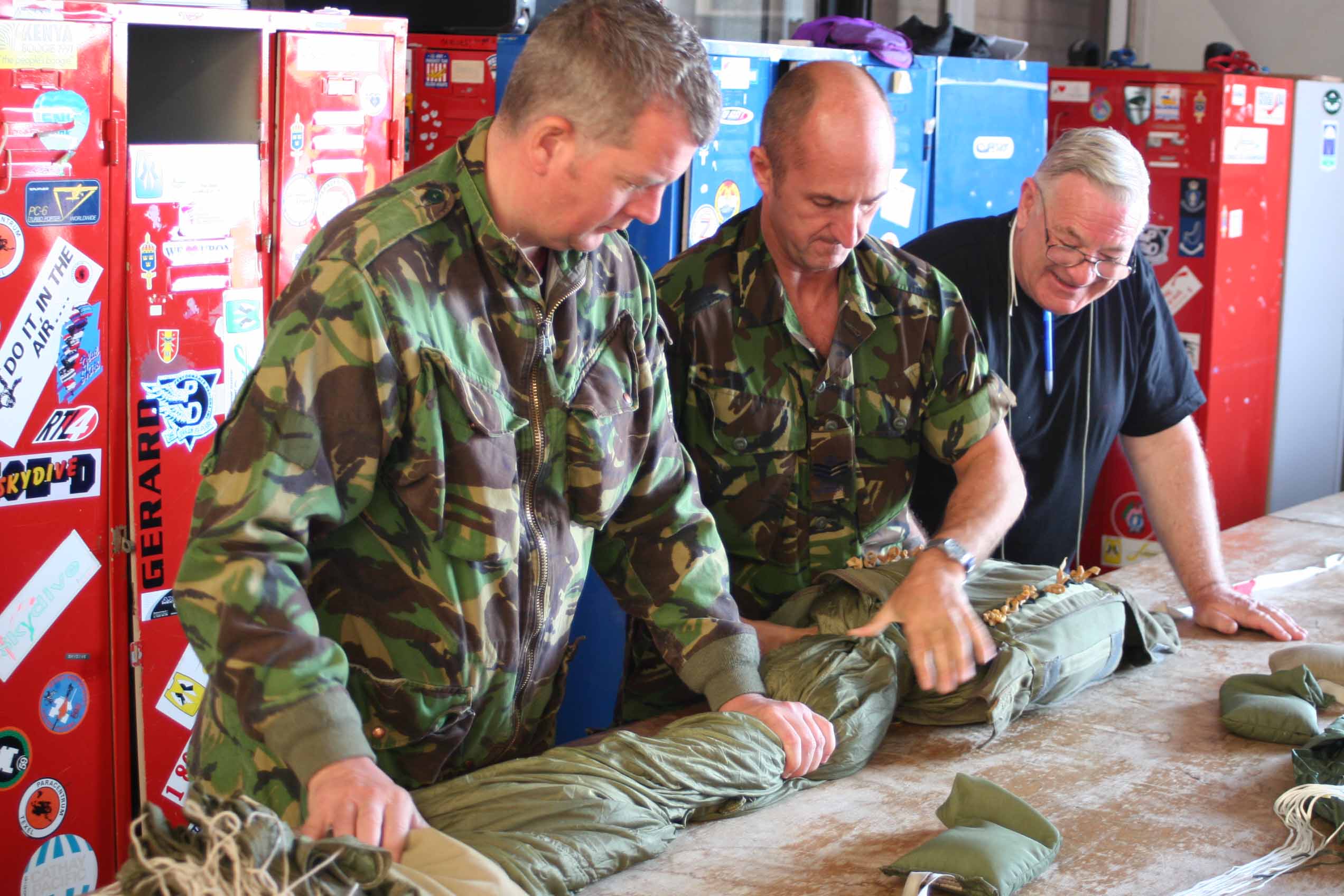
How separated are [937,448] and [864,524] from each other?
0.17 meters

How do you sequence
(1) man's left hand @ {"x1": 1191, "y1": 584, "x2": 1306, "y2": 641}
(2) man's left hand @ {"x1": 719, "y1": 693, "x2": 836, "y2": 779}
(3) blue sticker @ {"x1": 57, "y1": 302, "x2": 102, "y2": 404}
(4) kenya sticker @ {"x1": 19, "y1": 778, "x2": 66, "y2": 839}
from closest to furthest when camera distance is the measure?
(2) man's left hand @ {"x1": 719, "y1": 693, "x2": 836, "y2": 779}, (1) man's left hand @ {"x1": 1191, "y1": 584, "x2": 1306, "y2": 641}, (3) blue sticker @ {"x1": 57, "y1": 302, "x2": 102, "y2": 404}, (4) kenya sticker @ {"x1": 19, "y1": 778, "x2": 66, "y2": 839}

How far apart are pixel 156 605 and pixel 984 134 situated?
2910mm

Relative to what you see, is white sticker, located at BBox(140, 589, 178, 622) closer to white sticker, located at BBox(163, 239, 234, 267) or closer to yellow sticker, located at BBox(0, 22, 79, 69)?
white sticker, located at BBox(163, 239, 234, 267)

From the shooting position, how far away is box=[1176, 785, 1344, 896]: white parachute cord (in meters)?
1.57

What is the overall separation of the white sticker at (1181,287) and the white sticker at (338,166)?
3066mm

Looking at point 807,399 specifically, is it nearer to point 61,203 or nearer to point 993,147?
point 61,203

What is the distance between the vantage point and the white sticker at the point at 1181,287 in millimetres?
5137

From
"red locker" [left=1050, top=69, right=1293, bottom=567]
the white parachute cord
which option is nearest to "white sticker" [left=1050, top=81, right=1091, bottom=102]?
"red locker" [left=1050, top=69, right=1293, bottom=567]

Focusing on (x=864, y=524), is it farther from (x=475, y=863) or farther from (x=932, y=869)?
(x=475, y=863)

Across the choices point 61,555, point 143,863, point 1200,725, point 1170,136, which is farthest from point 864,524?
point 1170,136

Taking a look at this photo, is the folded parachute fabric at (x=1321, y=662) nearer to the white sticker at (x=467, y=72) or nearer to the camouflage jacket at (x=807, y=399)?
the camouflage jacket at (x=807, y=399)

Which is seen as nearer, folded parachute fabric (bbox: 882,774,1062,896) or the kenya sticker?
folded parachute fabric (bbox: 882,774,1062,896)

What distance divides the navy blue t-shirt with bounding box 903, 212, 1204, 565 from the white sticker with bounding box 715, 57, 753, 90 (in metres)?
1.02

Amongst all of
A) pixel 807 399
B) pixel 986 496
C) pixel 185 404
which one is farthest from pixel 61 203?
pixel 986 496
